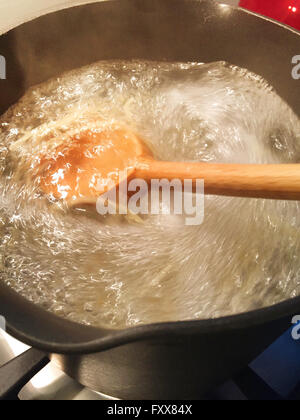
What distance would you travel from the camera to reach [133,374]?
472 mm

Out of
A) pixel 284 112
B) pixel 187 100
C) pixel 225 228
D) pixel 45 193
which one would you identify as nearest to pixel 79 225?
pixel 45 193

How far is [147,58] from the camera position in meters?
0.86

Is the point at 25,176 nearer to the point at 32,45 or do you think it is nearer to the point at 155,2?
the point at 32,45

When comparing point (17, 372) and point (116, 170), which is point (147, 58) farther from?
point (17, 372)

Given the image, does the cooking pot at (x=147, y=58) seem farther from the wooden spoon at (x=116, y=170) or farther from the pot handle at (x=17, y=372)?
the wooden spoon at (x=116, y=170)

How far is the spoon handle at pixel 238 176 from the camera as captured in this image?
482mm

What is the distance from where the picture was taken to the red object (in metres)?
0.93

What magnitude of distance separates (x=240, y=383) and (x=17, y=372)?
0.33m

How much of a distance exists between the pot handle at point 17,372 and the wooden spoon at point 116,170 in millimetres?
255

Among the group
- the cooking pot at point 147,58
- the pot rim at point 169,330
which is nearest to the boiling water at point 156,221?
the cooking pot at point 147,58

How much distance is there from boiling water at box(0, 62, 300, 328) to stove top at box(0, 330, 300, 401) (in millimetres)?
126

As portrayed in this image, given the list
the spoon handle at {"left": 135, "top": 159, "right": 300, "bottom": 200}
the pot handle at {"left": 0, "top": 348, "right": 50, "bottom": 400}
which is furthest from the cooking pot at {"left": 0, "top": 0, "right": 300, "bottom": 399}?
the spoon handle at {"left": 135, "top": 159, "right": 300, "bottom": 200}

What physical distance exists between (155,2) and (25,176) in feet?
1.46
